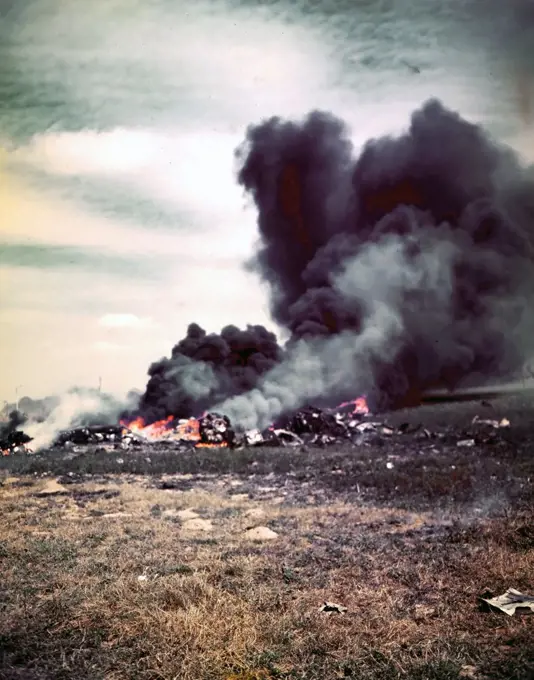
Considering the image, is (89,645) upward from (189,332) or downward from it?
downward

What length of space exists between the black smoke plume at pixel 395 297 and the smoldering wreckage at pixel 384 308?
0.07 meters

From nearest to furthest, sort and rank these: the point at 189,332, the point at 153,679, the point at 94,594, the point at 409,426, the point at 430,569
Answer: the point at 153,679 < the point at 94,594 < the point at 430,569 < the point at 409,426 < the point at 189,332

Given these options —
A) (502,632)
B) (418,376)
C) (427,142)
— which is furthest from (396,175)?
(502,632)

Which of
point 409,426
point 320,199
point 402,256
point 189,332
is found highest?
point 320,199

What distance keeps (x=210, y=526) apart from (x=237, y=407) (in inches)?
841

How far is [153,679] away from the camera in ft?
18.2

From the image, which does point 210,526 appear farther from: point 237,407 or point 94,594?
point 237,407

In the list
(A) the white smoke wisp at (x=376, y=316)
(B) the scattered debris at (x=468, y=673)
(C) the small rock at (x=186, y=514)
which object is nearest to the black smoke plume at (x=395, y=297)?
(A) the white smoke wisp at (x=376, y=316)

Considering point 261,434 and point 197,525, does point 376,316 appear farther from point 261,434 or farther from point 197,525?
point 197,525

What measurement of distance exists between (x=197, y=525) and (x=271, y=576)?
4.04 metres

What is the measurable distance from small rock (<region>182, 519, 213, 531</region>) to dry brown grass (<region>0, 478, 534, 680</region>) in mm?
258

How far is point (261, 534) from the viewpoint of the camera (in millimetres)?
10922

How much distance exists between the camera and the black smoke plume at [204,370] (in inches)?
1400

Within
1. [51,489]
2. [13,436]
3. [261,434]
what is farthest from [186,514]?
[261,434]
